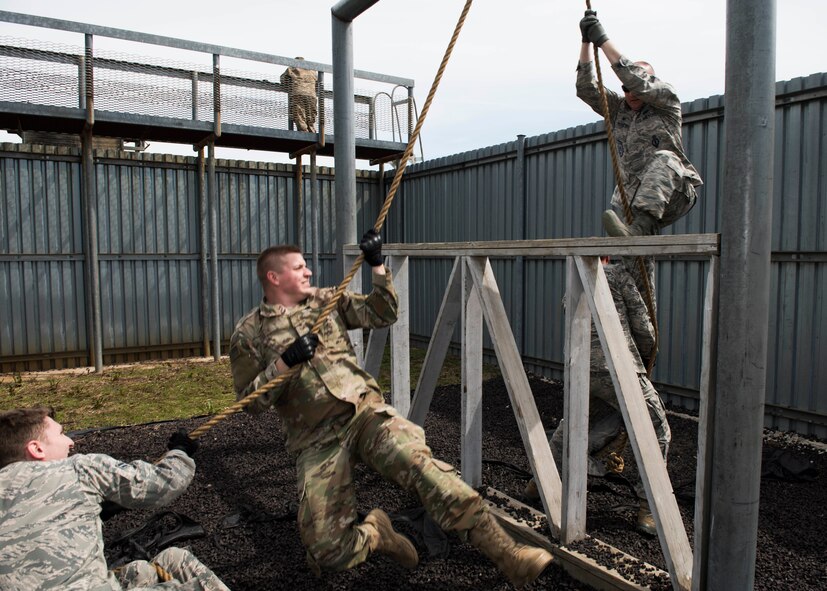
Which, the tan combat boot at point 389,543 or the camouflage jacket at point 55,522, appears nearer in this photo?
the camouflage jacket at point 55,522

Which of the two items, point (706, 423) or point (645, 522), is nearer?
point (706, 423)

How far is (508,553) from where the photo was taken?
113 inches

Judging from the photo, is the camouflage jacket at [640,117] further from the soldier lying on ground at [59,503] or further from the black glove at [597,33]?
the soldier lying on ground at [59,503]

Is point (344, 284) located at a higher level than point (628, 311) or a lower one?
higher

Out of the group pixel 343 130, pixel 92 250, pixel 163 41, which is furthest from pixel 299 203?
pixel 343 130

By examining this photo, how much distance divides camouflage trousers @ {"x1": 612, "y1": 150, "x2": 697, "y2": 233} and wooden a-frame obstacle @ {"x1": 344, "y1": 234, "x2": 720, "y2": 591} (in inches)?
28.6

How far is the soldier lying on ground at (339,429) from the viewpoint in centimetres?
294

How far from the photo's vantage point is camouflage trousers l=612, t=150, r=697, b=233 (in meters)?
3.73

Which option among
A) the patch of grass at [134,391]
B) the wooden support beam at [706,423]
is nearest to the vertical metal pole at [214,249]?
the patch of grass at [134,391]

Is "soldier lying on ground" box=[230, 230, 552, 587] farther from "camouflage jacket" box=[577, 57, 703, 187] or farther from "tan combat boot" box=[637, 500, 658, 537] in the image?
"camouflage jacket" box=[577, 57, 703, 187]

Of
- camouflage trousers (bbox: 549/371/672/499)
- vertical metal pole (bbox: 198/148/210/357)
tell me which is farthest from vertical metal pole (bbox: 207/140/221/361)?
camouflage trousers (bbox: 549/371/672/499)

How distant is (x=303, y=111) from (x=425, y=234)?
303 cm

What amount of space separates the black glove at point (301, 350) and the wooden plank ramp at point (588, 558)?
62.1 inches

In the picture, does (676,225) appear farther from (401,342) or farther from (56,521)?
(56,521)
